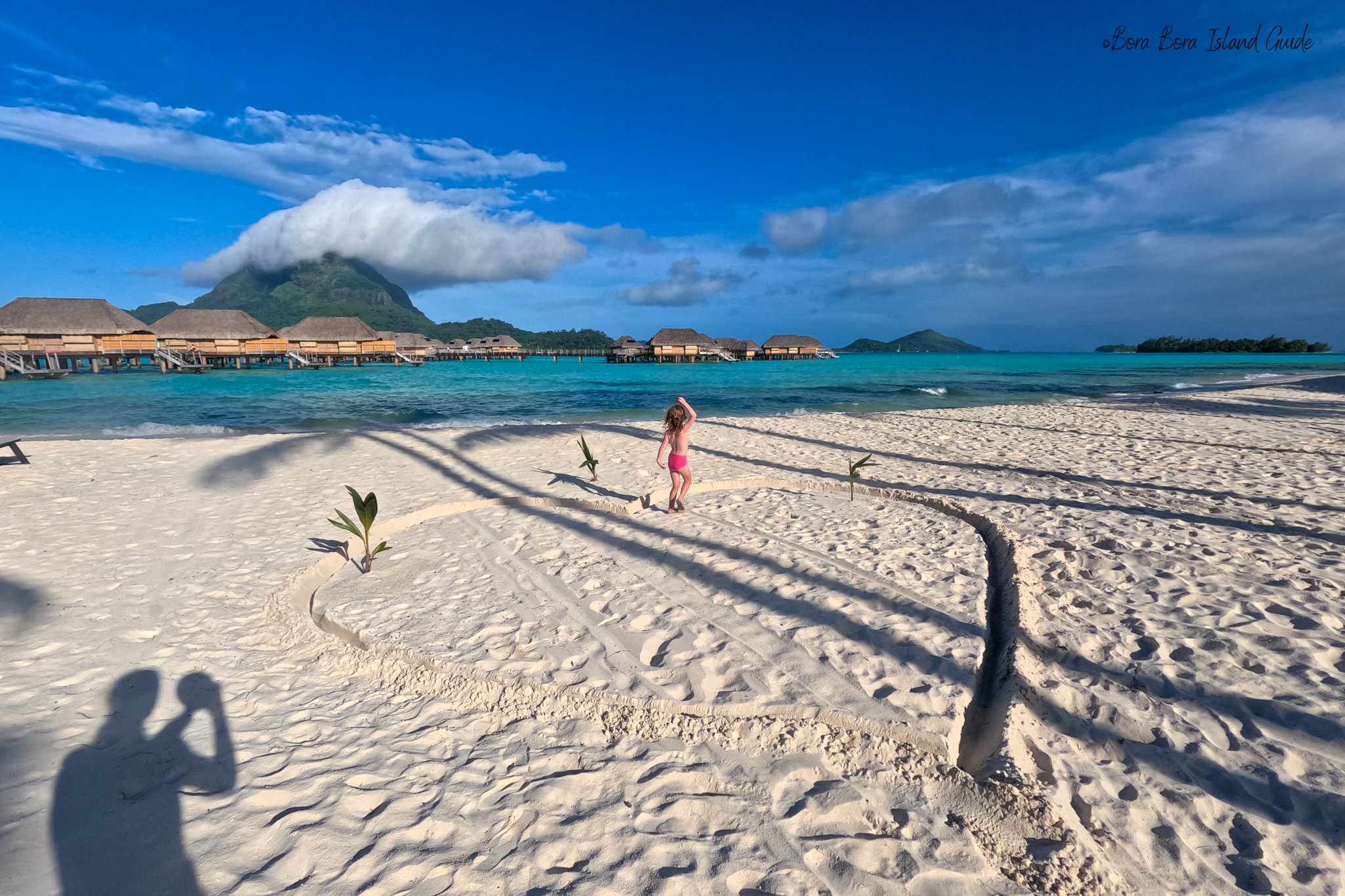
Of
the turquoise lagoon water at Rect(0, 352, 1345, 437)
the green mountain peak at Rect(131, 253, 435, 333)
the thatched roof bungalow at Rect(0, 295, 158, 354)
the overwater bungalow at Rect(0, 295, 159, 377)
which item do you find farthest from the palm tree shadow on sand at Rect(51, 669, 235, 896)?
the green mountain peak at Rect(131, 253, 435, 333)

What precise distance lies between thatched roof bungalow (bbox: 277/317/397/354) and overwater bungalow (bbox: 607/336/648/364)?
93.4ft

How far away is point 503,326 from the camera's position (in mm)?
112938

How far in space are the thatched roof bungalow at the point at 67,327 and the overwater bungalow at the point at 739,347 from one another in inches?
2139

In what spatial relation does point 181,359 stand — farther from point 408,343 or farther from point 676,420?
point 676,420

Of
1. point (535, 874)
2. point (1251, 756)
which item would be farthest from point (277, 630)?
point (1251, 756)

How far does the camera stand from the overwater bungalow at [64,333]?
105 ft

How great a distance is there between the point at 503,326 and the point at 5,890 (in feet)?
392

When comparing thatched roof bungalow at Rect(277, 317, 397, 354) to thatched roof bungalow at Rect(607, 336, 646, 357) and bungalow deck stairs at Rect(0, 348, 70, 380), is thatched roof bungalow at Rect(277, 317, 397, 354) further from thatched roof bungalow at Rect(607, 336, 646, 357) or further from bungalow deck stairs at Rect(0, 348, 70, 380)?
thatched roof bungalow at Rect(607, 336, 646, 357)

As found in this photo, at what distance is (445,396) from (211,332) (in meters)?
27.8

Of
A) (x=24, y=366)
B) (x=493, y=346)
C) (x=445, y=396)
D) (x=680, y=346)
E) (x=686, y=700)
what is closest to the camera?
(x=686, y=700)

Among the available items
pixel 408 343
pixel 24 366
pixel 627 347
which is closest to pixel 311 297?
pixel 408 343

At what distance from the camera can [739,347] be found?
70875mm

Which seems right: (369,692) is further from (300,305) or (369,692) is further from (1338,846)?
(300,305)

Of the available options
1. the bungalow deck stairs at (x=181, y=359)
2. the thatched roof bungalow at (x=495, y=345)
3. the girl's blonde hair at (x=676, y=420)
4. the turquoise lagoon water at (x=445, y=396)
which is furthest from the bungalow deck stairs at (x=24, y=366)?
the thatched roof bungalow at (x=495, y=345)
